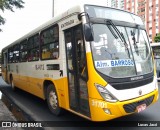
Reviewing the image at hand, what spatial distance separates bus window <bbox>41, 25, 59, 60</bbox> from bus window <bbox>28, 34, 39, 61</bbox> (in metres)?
0.56

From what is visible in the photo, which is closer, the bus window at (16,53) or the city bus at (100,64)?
the city bus at (100,64)

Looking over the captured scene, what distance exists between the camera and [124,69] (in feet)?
18.1

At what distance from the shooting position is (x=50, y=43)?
734 centimetres

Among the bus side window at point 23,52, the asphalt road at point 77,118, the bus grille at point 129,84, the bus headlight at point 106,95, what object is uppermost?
the bus side window at point 23,52

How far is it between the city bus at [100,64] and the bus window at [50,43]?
0.09 feet

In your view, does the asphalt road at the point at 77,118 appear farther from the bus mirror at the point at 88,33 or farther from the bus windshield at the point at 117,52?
the bus mirror at the point at 88,33

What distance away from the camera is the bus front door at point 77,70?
554 centimetres

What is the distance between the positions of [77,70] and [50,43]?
1.90 meters

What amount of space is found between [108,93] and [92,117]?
0.63 meters

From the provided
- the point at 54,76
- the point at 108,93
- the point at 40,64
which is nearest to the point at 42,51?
the point at 40,64

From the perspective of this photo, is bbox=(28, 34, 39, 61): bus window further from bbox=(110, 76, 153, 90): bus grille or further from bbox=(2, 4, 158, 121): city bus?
bbox=(110, 76, 153, 90): bus grille

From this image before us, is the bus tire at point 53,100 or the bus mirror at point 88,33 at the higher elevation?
the bus mirror at point 88,33

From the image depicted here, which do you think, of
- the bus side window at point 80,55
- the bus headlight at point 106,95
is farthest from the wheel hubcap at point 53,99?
the bus headlight at point 106,95

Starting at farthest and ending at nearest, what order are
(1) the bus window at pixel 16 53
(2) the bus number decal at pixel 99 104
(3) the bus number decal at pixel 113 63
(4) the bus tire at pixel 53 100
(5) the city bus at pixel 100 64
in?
1. (1) the bus window at pixel 16 53
2. (4) the bus tire at pixel 53 100
3. (3) the bus number decal at pixel 113 63
4. (5) the city bus at pixel 100 64
5. (2) the bus number decal at pixel 99 104
